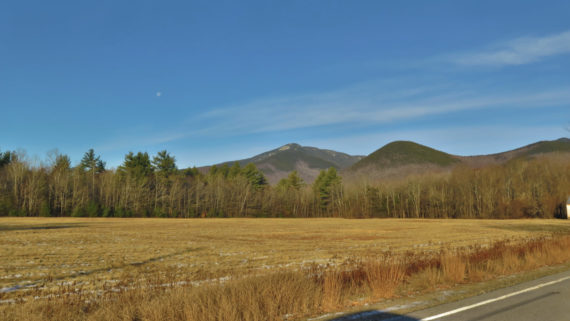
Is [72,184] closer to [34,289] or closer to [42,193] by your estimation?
[42,193]

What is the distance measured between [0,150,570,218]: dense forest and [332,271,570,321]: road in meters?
97.6

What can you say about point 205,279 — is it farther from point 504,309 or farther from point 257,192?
point 257,192

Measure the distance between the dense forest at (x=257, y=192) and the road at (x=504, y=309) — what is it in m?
97.6

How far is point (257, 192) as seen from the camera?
420ft

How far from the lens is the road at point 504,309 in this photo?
7.66m

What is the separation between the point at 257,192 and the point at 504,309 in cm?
12083

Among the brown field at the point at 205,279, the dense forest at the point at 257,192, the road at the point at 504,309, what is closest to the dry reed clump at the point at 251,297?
the brown field at the point at 205,279

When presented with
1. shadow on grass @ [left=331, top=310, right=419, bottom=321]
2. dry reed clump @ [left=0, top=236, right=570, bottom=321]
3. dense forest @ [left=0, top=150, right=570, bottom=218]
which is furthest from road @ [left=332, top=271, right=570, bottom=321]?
dense forest @ [left=0, top=150, right=570, bottom=218]

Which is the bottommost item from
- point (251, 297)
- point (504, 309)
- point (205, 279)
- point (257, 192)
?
point (205, 279)

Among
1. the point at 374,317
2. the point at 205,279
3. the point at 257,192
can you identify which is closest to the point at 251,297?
the point at 374,317

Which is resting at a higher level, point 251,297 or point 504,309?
point 251,297

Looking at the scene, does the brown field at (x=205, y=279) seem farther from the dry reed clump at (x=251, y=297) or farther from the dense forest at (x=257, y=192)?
the dense forest at (x=257, y=192)

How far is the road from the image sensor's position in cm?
766

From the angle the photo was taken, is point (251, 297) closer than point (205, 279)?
Yes
